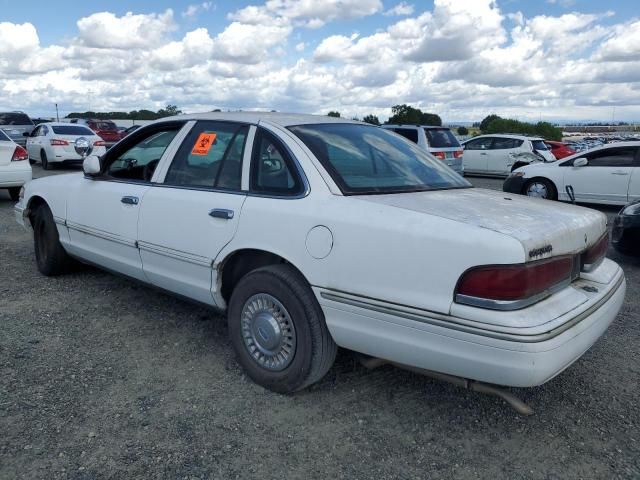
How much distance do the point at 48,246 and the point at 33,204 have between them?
0.49m

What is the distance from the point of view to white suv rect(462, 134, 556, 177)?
17.3m

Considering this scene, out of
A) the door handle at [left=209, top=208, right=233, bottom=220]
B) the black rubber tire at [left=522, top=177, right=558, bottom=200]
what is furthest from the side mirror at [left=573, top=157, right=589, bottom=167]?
the door handle at [left=209, top=208, right=233, bottom=220]

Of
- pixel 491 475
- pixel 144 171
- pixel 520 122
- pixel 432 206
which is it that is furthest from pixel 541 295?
pixel 520 122

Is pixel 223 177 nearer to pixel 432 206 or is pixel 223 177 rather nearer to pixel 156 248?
pixel 156 248

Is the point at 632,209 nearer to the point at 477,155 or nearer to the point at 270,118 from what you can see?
the point at 270,118

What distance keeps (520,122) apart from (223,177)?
59199mm

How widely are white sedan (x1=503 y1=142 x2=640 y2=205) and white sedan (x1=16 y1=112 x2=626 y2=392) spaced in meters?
8.10

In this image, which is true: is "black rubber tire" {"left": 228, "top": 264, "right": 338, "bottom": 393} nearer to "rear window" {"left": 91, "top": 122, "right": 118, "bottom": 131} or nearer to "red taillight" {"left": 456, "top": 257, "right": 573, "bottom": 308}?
"red taillight" {"left": 456, "top": 257, "right": 573, "bottom": 308}

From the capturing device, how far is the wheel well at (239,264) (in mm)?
3234

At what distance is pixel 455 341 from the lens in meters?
2.41

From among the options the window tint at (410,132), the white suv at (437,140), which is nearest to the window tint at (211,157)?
the white suv at (437,140)

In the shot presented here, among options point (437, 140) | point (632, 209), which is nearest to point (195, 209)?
point (632, 209)

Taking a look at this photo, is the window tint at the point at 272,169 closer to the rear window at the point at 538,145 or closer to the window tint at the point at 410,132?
the window tint at the point at 410,132

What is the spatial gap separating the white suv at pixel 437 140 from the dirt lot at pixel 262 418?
31.9ft
